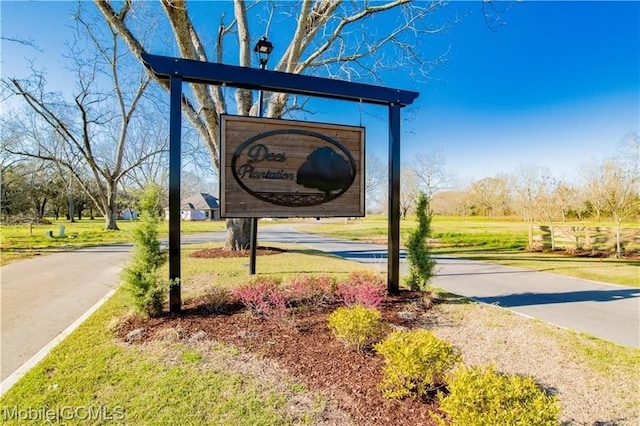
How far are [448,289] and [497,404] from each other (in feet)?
17.0

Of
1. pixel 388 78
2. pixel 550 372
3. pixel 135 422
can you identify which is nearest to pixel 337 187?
pixel 550 372

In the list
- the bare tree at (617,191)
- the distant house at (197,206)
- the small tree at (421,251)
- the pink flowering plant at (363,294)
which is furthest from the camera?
the distant house at (197,206)

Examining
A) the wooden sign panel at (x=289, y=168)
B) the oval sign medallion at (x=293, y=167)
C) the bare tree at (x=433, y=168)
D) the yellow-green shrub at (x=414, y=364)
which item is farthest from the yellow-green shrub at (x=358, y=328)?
the bare tree at (x=433, y=168)

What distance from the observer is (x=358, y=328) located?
321cm

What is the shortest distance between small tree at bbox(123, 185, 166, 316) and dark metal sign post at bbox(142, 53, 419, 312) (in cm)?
18

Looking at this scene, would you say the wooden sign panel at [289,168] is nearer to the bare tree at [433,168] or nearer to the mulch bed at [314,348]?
the mulch bed at [314,348]

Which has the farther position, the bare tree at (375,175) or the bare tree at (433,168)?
the bare tree at (375,175)

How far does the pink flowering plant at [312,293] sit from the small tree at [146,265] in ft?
6.05

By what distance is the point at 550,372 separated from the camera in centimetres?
301

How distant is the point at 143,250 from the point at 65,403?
1.98 metres

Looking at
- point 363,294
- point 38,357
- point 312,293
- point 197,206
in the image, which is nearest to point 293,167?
point 312,293

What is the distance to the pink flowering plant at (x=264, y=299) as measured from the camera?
418 cm

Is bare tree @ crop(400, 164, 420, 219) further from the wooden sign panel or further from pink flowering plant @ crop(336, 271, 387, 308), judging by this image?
the wooden sign panel

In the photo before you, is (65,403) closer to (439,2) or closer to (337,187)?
(337,187)
